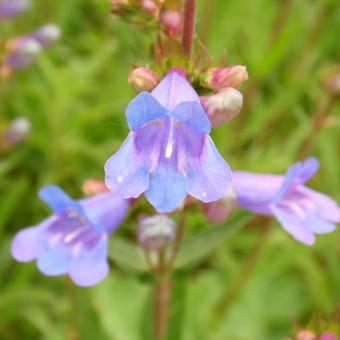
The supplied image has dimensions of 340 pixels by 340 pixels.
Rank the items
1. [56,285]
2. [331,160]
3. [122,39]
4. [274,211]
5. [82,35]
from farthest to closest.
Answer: [82,35] < [122,39] < [331,160] < [56,285] < [274,211]

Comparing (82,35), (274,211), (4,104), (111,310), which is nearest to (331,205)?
(274,211)

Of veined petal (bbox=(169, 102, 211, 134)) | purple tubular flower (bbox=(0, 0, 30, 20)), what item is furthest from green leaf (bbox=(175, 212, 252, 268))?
purple tubular flower (bbox=(0, 0, 30, 20))

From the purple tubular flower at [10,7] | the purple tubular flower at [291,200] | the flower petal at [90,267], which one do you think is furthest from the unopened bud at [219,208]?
the purple tubular flower at [10,7]

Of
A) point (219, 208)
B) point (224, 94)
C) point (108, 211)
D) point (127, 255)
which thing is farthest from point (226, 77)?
point (127, 255)

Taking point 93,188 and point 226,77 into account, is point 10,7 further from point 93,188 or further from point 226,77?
point 226,77

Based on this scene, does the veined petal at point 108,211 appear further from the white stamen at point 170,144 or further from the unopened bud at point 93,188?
the white stamen at point 170,144

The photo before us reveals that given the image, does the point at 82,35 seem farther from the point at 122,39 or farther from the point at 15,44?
the point at 15,44
